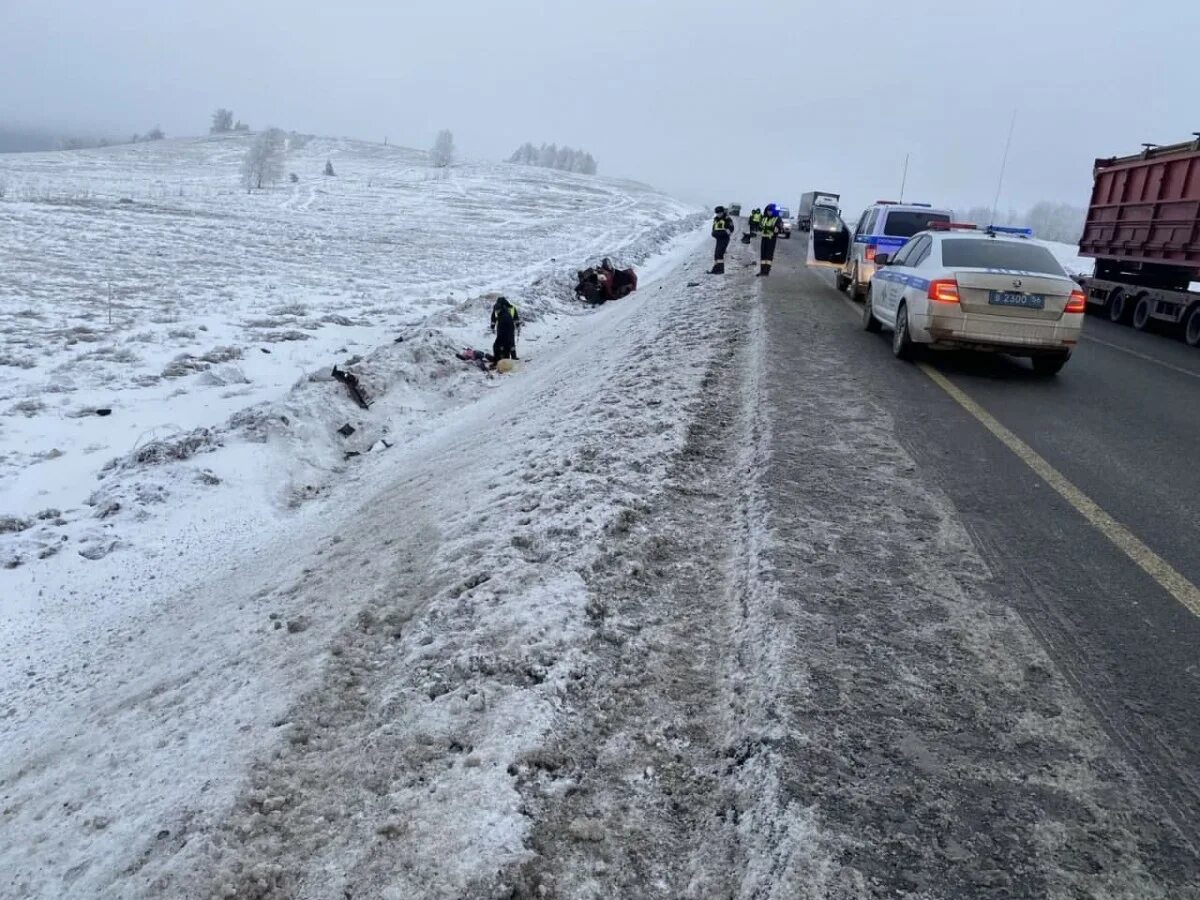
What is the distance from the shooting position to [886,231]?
49.7ft

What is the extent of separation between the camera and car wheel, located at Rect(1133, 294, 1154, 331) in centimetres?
1494

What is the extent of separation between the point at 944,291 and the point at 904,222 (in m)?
7.54

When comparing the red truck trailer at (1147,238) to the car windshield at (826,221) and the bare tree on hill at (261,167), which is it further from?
the bare tree on hill at (261,167)

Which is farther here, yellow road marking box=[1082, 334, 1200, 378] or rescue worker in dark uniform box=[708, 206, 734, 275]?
rescue worker in dark uniform box=[708, 206, 734, 275]

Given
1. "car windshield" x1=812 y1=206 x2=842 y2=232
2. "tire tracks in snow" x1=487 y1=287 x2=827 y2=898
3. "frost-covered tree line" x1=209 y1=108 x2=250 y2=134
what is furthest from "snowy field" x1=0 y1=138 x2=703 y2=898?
"frost-covered tree line" x1=209 y1=108 x2=250 y2=134

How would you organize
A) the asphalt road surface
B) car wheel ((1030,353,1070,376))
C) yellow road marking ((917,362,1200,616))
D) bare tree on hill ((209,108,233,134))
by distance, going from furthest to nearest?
bare tree on hill ((209,108,233,134)), car wheel ((1030,353,1070,376)), yellow road marking ((917,362,1200,616)), the asphalt road surface

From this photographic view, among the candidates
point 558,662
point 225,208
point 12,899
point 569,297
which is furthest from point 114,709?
point 225,208

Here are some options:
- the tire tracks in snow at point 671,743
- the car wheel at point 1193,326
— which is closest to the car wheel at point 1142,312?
the car wheel at point 1193,326

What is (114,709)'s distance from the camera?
155 inches

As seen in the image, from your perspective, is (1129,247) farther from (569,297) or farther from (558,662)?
(558,662)

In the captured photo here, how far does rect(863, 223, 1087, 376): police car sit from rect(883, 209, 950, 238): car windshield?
20.8ft

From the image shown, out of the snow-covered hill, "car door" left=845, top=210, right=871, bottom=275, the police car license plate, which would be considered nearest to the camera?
the snow-covered hill

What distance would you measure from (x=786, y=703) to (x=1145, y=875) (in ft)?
3.71

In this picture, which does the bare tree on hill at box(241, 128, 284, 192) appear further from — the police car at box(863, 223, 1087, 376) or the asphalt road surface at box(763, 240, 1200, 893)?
the police car at box(863, 223, 1087, 376)
